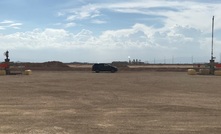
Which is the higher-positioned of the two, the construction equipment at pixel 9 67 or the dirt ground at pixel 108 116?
the construction equipment at pixel 9 67

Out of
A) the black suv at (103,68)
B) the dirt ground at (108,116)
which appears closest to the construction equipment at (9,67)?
the black suv at (103,68)

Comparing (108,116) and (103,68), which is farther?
(103,68)

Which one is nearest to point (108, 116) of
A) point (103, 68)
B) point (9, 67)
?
point (9, 67)

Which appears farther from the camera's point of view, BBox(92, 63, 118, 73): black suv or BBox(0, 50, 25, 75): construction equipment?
BBox(92, 63, 118, 73): black suv

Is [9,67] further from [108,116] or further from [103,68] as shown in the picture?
[108,116]

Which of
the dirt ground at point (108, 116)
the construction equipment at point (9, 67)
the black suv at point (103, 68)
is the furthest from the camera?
the black suv at point (103, 68)

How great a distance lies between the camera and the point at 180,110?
1535cm

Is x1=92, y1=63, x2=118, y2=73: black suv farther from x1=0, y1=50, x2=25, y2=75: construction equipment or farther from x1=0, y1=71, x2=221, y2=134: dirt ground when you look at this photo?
x1=0, y1=71, x2=221, y2=134: dirt ground

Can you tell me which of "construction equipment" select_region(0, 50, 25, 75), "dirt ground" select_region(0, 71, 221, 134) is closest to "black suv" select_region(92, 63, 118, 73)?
"construction equipment" select_region(0, 50, 25, 75)

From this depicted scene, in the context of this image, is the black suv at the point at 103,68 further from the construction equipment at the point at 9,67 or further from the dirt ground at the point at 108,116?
the dirt ground at the point at 108,116

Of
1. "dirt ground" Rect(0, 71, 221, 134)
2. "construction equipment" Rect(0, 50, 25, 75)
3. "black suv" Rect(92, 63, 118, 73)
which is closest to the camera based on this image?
"dirt ground" Rect(0, 71, 221, 134)

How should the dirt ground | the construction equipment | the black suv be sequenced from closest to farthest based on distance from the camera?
the dirt ground → the construction equipment → the black suv

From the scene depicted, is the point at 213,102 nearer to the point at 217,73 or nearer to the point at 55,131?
the point at 55,131

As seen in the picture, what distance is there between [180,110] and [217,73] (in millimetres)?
38477
